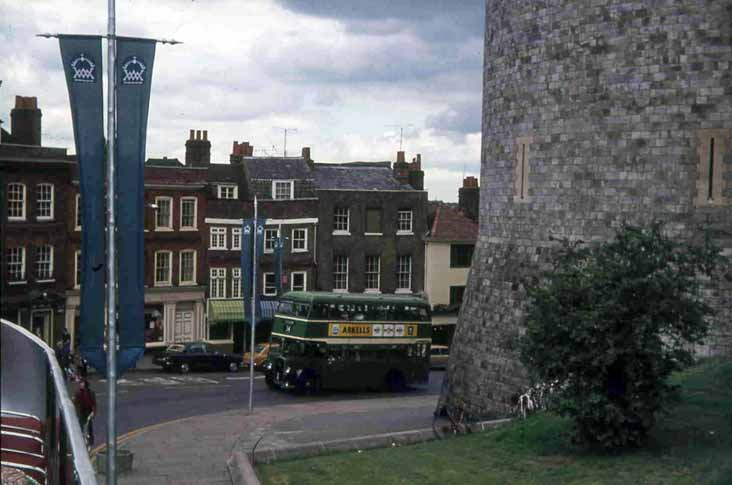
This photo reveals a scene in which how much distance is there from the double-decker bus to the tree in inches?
811

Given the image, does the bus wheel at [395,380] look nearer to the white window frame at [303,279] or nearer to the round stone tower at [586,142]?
the round stone tower at [586,142]

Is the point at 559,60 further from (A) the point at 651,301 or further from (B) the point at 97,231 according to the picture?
(B) the point at 97,231

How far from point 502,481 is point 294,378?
2175 cm

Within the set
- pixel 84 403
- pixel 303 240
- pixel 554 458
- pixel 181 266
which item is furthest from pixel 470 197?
pixel 554 458

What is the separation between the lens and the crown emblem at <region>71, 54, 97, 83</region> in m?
13.9

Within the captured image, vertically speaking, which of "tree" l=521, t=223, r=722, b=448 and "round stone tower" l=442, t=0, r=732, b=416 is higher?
"round stone tower" l=442, t=0, r=732, b=416

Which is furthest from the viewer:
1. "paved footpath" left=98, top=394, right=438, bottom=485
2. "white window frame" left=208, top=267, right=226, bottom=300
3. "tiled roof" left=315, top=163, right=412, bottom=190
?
"tiled roof" left=315, top=163, right=412, bottom=190

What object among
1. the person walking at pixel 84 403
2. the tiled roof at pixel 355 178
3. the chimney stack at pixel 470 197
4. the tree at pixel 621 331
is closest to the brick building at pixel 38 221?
the tiled roof at pixel 355 178

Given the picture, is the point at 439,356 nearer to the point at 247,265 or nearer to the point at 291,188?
the point at 291,188

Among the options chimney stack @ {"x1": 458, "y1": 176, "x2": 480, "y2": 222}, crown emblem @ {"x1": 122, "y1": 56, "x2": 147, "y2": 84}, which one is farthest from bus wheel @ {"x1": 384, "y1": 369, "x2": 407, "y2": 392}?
crown emblem @ {"x1": 122, "y1": 56, "x2": 147, "y2": 84}

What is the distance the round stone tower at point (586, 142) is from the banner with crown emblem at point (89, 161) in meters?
6.67

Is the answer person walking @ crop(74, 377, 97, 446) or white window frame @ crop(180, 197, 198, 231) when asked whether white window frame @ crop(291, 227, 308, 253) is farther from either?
person walking @ crop(74, 377, 97, 446)

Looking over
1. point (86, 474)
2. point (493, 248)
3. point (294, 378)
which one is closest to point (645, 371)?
point (493, 248)

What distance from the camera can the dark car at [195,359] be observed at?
1604 inches
